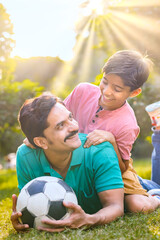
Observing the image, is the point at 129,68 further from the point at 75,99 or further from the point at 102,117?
the point at 75,99

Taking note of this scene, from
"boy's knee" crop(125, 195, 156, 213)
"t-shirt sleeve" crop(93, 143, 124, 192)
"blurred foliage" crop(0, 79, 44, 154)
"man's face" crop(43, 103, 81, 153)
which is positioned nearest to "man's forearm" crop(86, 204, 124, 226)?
"t-shirt sleeve" crop(93, 143, 124, 192)

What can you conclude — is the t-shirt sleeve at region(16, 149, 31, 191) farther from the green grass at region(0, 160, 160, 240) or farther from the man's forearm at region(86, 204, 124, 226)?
the man's forearm at region(86, 204, 124, 226)

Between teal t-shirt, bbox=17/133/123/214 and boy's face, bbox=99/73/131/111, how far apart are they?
1.69ft

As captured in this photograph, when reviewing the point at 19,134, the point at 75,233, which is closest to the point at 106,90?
the point at 75,233

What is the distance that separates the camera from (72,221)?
112 inches

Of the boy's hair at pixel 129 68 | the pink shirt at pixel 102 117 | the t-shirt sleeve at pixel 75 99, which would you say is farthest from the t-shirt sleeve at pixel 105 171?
the t-shirt sleeve at pixel 75 99

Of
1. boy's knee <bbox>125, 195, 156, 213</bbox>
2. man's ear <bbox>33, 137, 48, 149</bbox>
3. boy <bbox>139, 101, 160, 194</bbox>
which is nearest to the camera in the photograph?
man's ear <bbox>33, 137, 48, 149</bbox>

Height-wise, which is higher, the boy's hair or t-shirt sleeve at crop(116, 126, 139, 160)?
the boy's hair

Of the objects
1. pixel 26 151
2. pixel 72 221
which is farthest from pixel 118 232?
pixel 26 151

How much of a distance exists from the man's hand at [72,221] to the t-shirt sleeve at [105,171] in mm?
387

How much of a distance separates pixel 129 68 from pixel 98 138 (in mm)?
924

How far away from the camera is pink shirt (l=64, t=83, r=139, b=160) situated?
364 centimetres

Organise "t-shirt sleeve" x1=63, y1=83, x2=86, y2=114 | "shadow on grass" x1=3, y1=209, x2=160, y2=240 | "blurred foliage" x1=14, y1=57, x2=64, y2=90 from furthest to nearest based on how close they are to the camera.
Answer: "blurred foliage" x1=14, y1=57, x2=64, y2=90
"t-shirt sleeve" x1=63, y1=83, x2=86, y2=114
"shadow on grass" x1=3, y1=209, x2=160, y2=240

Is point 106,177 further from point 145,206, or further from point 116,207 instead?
point 145,206
